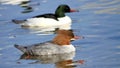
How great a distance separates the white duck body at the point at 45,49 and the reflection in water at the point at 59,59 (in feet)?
0.40

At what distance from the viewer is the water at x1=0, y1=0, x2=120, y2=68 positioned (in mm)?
16275

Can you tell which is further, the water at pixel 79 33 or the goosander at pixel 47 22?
the goosander at pixel 47 22

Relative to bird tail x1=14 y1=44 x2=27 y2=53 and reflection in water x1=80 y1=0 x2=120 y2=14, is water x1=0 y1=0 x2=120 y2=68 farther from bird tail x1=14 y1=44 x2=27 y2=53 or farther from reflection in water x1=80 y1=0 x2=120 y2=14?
bird tail x1=14 y1=44 x2=27 y2=53

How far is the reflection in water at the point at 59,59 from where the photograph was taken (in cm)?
1614

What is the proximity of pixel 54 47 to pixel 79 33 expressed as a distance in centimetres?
305

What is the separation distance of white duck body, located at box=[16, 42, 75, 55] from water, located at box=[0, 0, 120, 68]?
25cm

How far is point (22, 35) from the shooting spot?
20422 millimetres

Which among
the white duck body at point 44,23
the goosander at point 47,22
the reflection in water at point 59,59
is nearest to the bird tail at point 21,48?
the reflection in water at point 59,59

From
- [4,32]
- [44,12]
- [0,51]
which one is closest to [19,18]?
[44,12]

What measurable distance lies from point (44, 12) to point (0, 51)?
7.63 metres

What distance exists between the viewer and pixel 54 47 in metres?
17.4

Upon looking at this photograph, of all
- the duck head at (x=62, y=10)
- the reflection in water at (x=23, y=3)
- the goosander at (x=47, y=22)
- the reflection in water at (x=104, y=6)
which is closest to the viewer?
the goosander at (x=47, y=22)

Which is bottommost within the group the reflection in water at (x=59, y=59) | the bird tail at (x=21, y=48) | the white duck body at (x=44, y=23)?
the reflection in water at (x=59, y=59)

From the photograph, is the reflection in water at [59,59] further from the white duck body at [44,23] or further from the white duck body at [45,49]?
the white duck body at [44,23]
